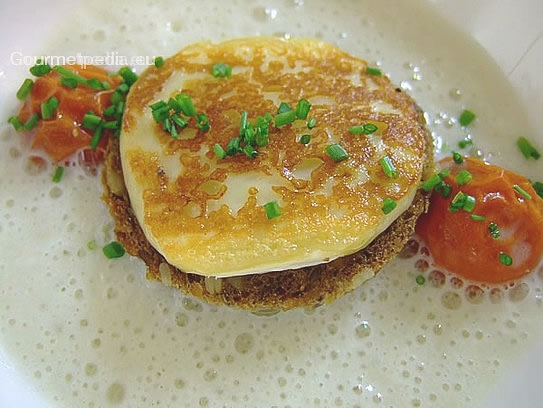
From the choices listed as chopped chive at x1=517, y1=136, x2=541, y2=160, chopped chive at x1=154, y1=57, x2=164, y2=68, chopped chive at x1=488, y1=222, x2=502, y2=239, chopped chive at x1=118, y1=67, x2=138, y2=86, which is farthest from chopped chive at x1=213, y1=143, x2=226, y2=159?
chopped chive at x1=517, y1=136, x2=541, y2=160

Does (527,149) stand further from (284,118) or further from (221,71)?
(221,71)

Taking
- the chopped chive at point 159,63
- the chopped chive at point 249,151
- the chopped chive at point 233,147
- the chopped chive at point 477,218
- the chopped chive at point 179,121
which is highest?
the chopped chive at point 477,218

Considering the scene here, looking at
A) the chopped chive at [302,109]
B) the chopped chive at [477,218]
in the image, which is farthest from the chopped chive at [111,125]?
the chopped chive at [477,218]

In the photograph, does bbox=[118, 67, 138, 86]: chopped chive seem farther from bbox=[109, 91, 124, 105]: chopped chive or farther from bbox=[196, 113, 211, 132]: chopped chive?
bbox=[196, 113, 211, 132]: chopped chive

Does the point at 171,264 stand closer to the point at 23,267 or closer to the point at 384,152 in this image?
the point at 23,267

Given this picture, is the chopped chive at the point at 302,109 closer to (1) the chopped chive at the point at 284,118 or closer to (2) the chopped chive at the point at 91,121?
(1) the chopped chive at the point at 284,118

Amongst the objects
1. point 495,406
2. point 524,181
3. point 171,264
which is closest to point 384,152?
point 524,181
